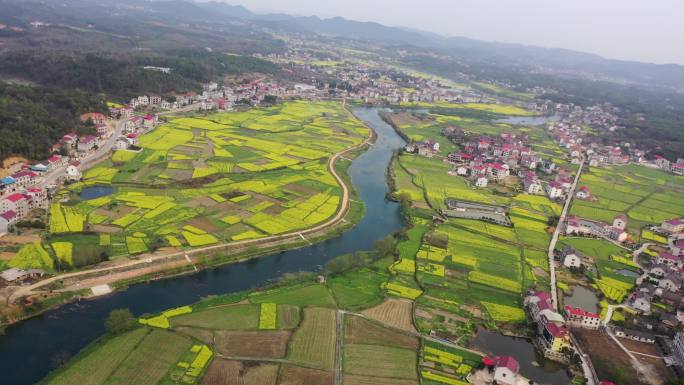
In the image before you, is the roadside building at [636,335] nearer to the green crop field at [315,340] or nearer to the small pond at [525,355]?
the small pond at [525,355]

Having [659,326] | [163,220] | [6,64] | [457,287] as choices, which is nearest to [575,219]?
[659,326]

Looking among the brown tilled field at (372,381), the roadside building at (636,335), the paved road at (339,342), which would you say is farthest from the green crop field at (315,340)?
the roadside building at (636,335)

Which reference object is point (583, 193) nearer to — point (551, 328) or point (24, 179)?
point (551, 328)

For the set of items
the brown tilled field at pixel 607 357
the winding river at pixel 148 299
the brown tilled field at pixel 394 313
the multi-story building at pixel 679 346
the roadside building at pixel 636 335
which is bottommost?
the winding river at pixel 148 299

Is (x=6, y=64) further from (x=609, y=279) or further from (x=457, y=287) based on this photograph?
(x=609, y=279)

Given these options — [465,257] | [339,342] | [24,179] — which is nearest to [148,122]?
[24,179]

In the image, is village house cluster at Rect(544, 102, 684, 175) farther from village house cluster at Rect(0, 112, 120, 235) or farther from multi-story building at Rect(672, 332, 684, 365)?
village house cluster at Rect(0, 112, 120, 235)

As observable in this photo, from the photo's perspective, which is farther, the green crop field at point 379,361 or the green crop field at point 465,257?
the green crop field at point 465,257
